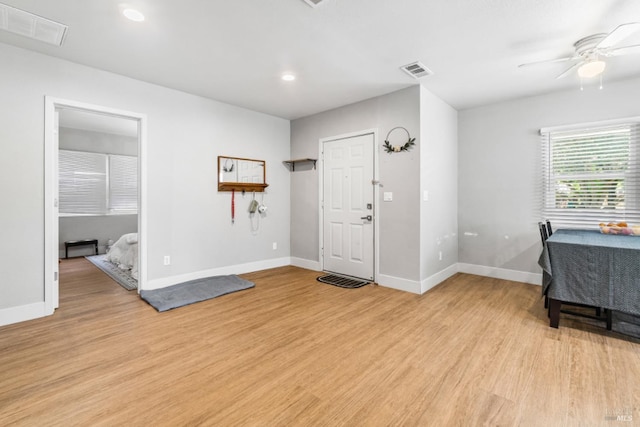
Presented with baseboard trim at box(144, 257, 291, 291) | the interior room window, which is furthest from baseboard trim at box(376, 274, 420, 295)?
the interior room window

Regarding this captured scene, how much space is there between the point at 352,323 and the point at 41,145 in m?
3.57

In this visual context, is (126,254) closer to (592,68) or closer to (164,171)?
(164,171)

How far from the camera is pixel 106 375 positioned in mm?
2023

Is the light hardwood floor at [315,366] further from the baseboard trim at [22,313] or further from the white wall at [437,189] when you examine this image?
the white wall at [437,189]

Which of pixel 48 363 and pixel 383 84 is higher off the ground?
pixel 383 84

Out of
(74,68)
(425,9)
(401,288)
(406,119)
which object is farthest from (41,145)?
(401,288)

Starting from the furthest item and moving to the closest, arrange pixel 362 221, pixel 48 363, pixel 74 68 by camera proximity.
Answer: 1. pixel 362 221
2. pixel 74 68
3. pixel 48 363

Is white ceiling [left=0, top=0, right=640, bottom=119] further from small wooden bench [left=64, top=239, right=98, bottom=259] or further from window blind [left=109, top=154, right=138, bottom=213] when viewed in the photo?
small wooden bench [left=64, top=239, right=98, bottom=259]

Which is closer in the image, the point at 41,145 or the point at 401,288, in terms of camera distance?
the point at 41,145

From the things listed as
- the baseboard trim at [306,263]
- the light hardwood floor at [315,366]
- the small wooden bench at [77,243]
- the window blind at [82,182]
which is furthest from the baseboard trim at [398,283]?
the window blind at [82,182]

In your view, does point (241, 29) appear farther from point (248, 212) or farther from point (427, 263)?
point (427, 263)

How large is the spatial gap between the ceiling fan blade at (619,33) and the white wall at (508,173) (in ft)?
5.31

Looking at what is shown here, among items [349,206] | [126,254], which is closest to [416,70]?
[349,206]

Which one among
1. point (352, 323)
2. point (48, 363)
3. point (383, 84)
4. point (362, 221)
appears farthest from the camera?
point (362, 221)
